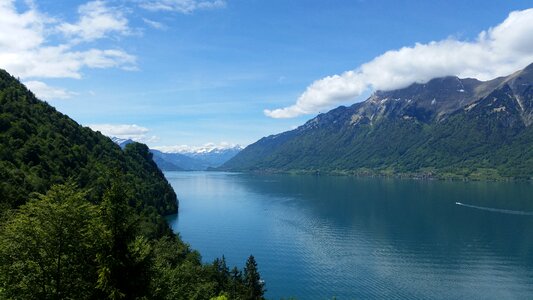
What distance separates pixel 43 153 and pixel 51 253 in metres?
A: 94.1

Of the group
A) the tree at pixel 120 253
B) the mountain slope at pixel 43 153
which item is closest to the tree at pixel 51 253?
the tree at pixel 120 253

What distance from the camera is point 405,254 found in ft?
394

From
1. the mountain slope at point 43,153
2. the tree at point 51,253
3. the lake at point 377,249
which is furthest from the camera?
the lake at point 377,249

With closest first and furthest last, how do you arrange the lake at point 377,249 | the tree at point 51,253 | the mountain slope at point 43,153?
the tree at point 51,253 < the mountain slope at point 43,153 < the lake at point 377,249

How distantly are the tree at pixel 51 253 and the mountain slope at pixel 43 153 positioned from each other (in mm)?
43058

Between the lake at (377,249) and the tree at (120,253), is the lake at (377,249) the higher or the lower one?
the lower one

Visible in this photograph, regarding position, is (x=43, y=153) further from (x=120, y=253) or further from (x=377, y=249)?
(x=120, y=253)

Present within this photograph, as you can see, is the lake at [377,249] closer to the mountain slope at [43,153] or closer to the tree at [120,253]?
the mountain slope at [43,153]

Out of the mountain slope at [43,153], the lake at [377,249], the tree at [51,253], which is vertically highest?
the mountain slope at [43,153]

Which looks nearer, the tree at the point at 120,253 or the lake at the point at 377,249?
the tree at the point at 120,253

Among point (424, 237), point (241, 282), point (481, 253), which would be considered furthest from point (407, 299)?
point (424, 237)

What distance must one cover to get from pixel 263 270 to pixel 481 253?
62.9 metres

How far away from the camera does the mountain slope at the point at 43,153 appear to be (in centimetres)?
8300

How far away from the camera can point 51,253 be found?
898 inches
